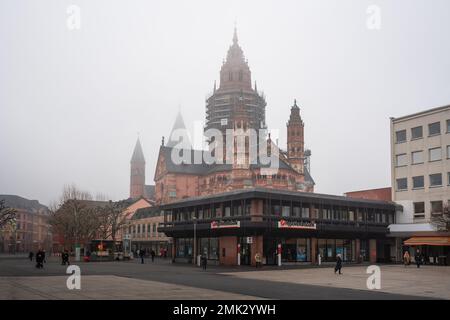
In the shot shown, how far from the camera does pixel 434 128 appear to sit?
6831 centimetres

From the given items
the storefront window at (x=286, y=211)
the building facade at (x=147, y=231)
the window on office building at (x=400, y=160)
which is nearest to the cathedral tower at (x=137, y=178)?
the building facade at (x=147, y=231)

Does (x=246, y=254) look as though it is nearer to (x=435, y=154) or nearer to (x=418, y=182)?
(x=418, y=182)

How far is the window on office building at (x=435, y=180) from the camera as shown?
221 ft

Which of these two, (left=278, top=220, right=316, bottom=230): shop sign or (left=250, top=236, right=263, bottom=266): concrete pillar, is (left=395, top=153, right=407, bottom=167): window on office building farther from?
(left=250, top=236, right=263, bottom=266): concrete pillar

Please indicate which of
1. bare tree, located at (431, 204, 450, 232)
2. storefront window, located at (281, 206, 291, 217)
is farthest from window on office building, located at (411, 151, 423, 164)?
storefront window, located at (281, 206, 291, 217)

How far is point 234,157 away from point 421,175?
45668 millimetres

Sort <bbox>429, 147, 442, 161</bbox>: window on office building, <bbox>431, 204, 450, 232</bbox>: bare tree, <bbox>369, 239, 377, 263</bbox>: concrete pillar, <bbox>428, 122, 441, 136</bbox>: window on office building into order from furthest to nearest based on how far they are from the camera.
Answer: <bbox>369, 239, 377, 263</bbox>: concrete pillar → <bbox>428, 122, 441, 136</bbox>: window on office building → <bbox>429, 147, 442, 161</bbox>: window on office building → <bbox>431, 204, 450, 232</bbox>: bare tree

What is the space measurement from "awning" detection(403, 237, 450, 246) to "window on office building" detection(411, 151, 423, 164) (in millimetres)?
11449

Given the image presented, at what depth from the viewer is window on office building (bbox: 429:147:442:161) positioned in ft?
221

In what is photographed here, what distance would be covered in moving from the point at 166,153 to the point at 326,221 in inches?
2625

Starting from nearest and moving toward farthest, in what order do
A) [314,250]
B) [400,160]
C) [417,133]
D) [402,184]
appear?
[314,250] < [417,133] < [402,184] < [400,160]

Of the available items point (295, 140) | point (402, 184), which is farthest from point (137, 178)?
point (402, 184)
